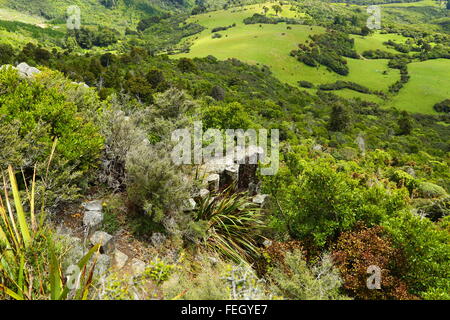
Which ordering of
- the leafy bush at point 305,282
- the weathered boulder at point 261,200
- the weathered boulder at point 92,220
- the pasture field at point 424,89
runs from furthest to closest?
1. the pasture field at point 424,89
2. the weathered boulder at point 261,200
3. the weathered boulder at point 92,220
4. the leafy bush at point 305,282

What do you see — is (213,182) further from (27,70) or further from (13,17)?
(13,17)

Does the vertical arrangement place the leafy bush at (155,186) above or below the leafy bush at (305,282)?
above

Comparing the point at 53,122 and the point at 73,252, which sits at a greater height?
the point at 53,122

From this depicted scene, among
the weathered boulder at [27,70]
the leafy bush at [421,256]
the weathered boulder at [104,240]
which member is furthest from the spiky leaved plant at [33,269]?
the weathered boulder at [27,70]

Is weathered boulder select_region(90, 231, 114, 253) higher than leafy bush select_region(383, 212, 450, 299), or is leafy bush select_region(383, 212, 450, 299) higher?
weathered boulder select_region(90, 231, 114, 253)

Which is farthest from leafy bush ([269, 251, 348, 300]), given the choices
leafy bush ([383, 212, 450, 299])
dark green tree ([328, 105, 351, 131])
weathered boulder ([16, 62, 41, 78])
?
dark green tree ([328, 105, 351, 131])

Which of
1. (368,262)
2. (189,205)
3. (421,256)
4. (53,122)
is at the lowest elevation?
(421,256)

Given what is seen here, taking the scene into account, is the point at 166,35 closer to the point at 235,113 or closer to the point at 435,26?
the point at 235,113

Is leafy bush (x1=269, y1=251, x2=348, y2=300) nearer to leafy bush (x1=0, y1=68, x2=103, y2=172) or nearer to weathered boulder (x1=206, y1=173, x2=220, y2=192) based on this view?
weathered boulder (x1=206, y1=173, x2=220, y2=192)

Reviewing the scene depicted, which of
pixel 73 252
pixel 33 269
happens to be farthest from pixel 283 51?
pixel 33 269

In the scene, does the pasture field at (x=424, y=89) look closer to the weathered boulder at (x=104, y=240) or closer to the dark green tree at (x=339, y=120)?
the dark green tree at (x=339, y=120)
